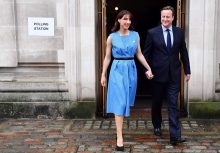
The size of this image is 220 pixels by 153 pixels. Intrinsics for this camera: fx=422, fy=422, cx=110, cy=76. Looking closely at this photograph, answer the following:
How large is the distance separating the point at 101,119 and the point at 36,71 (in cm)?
139

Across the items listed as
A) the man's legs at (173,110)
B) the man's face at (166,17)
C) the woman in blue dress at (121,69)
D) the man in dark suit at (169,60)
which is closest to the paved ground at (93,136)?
the man's legs at (173,110)

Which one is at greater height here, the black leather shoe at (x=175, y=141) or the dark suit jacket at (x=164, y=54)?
the dark suit jacket at (x=164, y=54)

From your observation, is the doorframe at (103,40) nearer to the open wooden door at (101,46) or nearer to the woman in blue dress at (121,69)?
the open wooden door at (101,46)

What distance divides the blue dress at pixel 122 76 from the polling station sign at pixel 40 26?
1.91m

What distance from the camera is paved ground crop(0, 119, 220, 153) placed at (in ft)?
18.2

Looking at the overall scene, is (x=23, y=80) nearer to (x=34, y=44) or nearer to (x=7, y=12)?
(x=34, y=44)

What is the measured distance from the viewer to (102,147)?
561 centimetres

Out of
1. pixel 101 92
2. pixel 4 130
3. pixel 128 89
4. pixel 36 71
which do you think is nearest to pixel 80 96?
pixel 101 92

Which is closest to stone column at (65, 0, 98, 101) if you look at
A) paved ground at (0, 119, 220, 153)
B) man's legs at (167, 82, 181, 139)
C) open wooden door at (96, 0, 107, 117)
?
open wooden door at (96, 0, 107, 117)

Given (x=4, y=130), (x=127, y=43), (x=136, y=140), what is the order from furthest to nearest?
(x=4, y=130), (x=136, y=140), (x=127, y=43)

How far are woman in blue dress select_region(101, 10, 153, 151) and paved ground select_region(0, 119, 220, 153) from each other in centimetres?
46

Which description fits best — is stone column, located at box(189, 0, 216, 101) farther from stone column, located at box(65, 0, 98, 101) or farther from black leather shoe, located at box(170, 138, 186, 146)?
stone column, located at box(65, 0, 98, 101)

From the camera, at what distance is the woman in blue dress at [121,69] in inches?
213

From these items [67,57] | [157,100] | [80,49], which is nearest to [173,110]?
[157,100]
